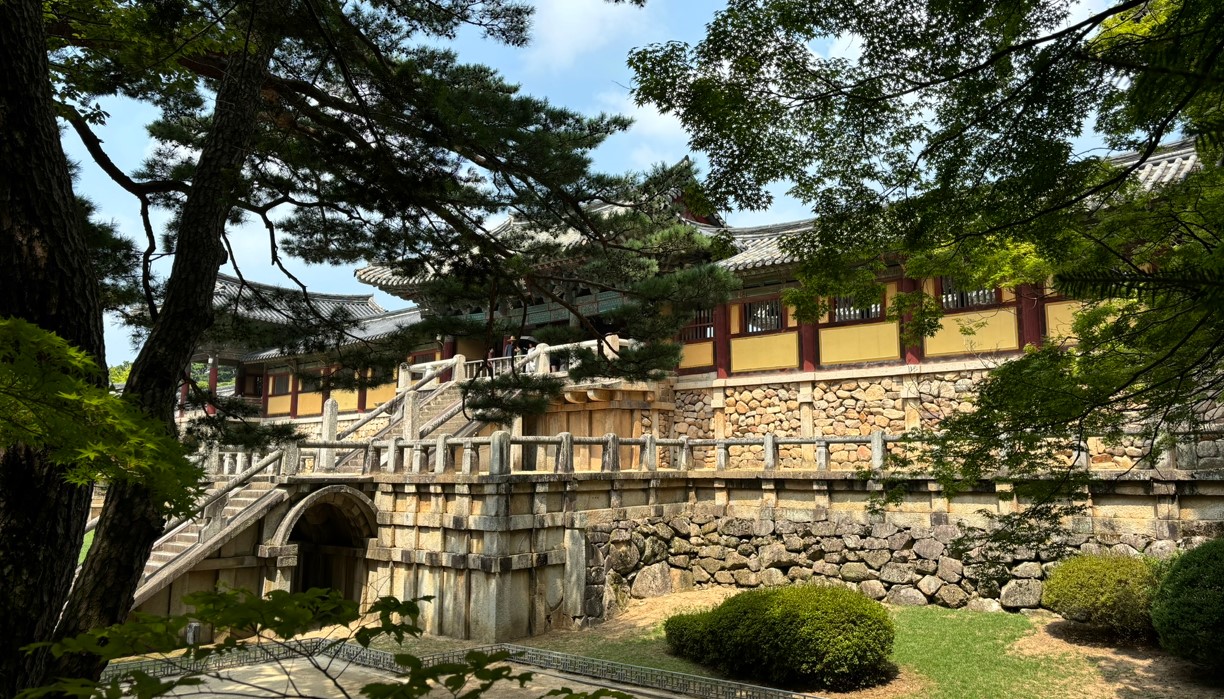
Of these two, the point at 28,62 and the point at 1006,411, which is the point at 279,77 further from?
the point at 1006,411

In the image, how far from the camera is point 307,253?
27.5ft

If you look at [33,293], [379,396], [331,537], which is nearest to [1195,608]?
[33,293]

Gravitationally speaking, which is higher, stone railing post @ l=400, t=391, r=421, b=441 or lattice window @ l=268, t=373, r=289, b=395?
lattice window @ l=268, t=373, r=289, b=395

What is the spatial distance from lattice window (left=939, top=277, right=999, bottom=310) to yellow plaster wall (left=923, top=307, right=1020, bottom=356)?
16cm

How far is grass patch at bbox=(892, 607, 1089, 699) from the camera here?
342 inches

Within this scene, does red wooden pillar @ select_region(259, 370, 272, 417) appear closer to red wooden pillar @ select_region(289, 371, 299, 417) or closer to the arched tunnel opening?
red wooden pillar @ select_region(289, 371, 299, 417)

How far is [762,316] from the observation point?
16766 millimetres

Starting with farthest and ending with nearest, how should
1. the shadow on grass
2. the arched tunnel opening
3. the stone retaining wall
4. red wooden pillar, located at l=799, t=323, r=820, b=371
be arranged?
red wooden pillar, located at l=799, t=323, r=820, b=371
the arched tunnel opening
the stone retaining wall
the shadow on grass

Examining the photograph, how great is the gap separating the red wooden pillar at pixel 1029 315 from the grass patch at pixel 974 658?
484 cm

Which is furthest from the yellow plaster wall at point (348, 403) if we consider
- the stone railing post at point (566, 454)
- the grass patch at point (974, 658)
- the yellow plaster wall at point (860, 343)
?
the grass patch at point (974, 658)

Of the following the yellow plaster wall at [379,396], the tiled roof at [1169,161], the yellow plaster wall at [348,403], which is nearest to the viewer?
the tiled roof at [1169,161]

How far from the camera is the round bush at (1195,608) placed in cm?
800

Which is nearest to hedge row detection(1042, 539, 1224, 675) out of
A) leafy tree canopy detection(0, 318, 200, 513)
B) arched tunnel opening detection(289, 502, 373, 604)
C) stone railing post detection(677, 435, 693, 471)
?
stone railing post detection(677, 435, 693, 471)

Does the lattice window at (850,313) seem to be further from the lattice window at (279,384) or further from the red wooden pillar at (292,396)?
the lattice window at (279,384)
